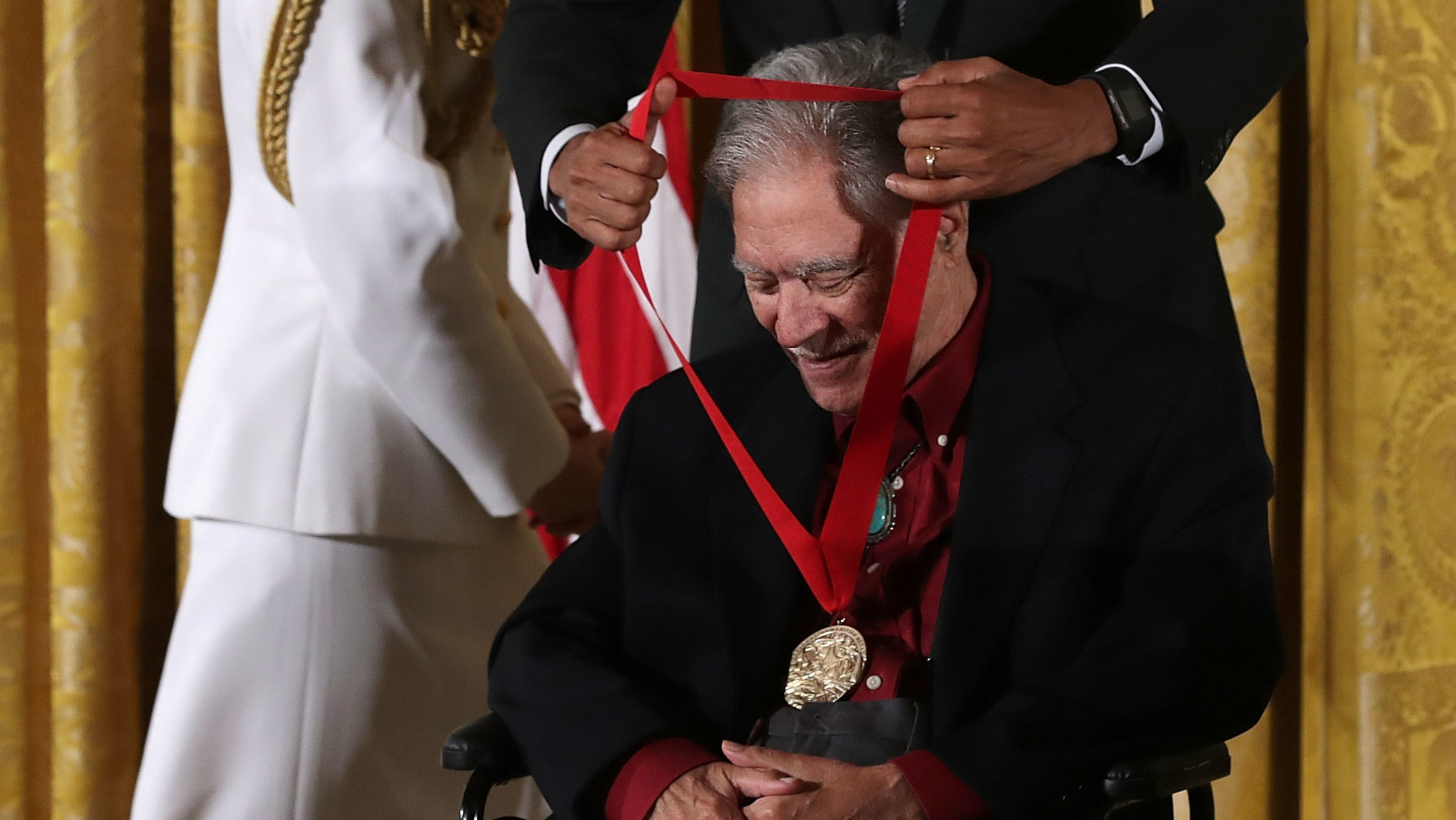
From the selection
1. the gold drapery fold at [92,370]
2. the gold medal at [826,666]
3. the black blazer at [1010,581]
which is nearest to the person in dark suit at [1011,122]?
the black blazer at [1010,581]

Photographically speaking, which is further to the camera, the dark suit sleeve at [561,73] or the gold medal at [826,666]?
the dark suit sleeve at [561,73]

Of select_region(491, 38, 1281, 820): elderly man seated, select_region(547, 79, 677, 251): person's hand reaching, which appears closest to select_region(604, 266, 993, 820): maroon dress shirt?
select_region(491, 38, 1281, 820): elderly man seated

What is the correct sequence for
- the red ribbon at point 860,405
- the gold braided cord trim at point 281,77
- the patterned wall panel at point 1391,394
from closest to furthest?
the red ribbon at point 860,405 < the gold braided cord trim at point 281,77 < the patterned wall panel at point 1391,394

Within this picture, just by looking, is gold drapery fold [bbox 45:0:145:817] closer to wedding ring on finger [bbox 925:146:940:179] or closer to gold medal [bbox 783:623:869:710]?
gold medal [bbox 783:623:869:710]

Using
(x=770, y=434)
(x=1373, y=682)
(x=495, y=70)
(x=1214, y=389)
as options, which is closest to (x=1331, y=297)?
(x=1373, y=682)

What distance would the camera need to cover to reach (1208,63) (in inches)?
52.3

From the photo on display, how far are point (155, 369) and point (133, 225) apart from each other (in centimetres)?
29

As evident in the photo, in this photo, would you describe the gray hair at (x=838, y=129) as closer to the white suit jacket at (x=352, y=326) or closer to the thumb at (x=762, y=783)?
the thumb at (x=762, y=783)

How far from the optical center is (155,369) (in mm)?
2977

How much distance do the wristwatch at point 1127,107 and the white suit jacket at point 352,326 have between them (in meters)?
0.92

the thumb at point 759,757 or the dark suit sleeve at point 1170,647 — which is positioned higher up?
the dark suit sleeve at point 1170,647

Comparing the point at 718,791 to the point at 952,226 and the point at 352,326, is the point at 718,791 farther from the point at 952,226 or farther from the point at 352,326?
the point at 352,326

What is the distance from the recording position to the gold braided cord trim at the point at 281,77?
1.87m

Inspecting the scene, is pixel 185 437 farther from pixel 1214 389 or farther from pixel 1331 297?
pixel 1331 297
